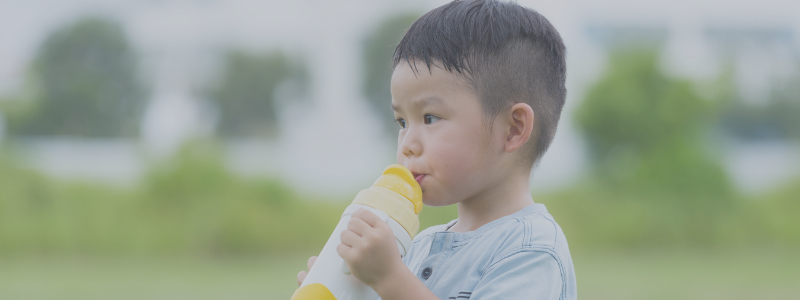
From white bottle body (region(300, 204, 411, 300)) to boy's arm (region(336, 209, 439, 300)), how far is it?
16 mm

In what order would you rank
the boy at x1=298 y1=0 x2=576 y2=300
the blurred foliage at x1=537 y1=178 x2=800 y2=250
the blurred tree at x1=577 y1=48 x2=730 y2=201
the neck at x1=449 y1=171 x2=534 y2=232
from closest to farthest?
the boy at x1=298 y1=0 x2=576 y2=300, the neck at x1=449 y1=171 x2=534 y2=232, the blurred foliage at x1=537 y1=178 x2=800 y2=250, the blurred tree at x1=577 y1=48 x2=730 y2=201

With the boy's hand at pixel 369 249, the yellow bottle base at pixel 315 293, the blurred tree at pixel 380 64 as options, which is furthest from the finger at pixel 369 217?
the blurred tree at pixel 380 64

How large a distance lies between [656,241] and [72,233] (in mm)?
5757

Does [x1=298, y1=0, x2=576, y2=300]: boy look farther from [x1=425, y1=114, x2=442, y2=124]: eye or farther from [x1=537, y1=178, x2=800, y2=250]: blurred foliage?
[x1=537, y1=178, x2=800, y2=250]: blurred foliage

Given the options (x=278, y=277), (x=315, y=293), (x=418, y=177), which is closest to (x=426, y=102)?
(x=418, y=177)

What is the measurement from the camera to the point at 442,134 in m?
1.23

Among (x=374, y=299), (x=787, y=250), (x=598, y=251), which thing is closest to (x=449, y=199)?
(x=374, y=299)

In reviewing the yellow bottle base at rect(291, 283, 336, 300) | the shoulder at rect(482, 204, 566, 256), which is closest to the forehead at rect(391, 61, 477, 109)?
the shoulder at rect(482, 204, 566, 256)

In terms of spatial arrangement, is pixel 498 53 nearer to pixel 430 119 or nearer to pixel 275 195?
pixel 430 119

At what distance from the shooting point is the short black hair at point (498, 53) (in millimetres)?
1252

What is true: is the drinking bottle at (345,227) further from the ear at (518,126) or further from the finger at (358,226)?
the ear at (518,126)

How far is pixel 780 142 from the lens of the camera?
9273mm

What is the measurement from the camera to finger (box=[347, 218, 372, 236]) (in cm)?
108

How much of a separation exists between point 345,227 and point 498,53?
40cm
